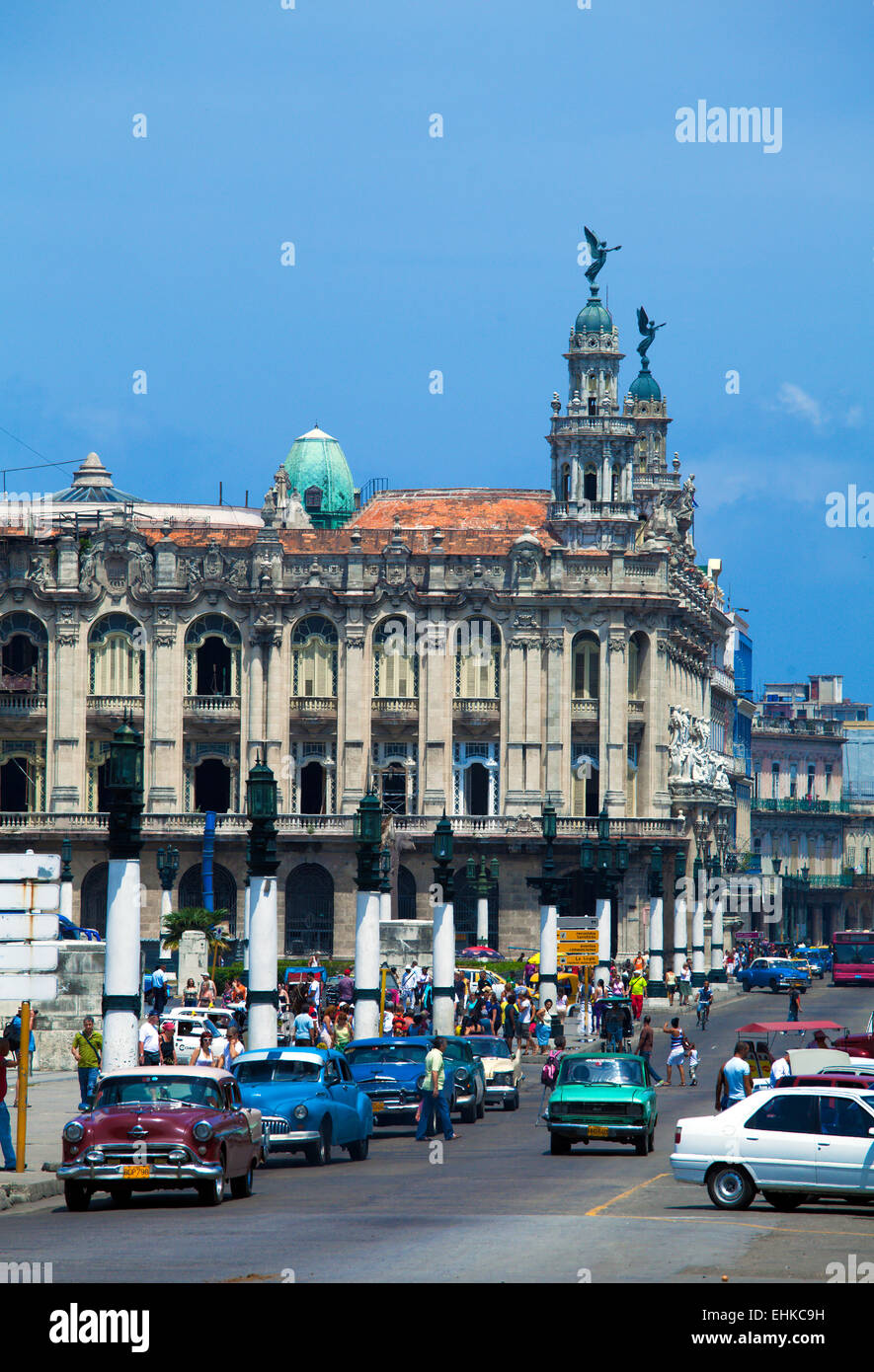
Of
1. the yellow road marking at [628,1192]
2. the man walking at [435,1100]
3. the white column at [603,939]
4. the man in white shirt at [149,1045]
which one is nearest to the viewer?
the yellow road marking at [628,1192]

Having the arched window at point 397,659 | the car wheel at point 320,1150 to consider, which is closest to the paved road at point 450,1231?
the car wheel at point 320,1150

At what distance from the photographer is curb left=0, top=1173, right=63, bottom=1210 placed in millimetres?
23039

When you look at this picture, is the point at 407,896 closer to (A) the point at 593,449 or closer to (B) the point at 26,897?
(A) the point at 593,449

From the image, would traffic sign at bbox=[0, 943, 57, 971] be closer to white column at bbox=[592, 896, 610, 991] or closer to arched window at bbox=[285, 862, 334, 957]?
white column at bbox=[592, 896, 610, 991]

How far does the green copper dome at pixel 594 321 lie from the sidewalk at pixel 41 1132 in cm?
5811

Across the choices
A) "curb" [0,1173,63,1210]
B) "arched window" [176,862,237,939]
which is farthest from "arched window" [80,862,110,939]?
"curb" [0,1173,63,1210]

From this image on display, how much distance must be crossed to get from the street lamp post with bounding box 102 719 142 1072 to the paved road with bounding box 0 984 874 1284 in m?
2.51

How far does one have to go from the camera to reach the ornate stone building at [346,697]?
8831cm

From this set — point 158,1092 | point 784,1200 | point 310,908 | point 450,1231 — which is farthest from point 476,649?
point 450,1231

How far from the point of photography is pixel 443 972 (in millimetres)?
46938

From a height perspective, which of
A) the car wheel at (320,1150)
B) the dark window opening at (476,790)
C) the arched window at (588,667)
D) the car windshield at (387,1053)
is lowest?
the car wheel at (320,1150)

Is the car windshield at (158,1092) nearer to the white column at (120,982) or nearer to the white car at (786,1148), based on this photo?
the white car at (786,1148)

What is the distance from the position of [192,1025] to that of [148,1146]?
23.5 meters
